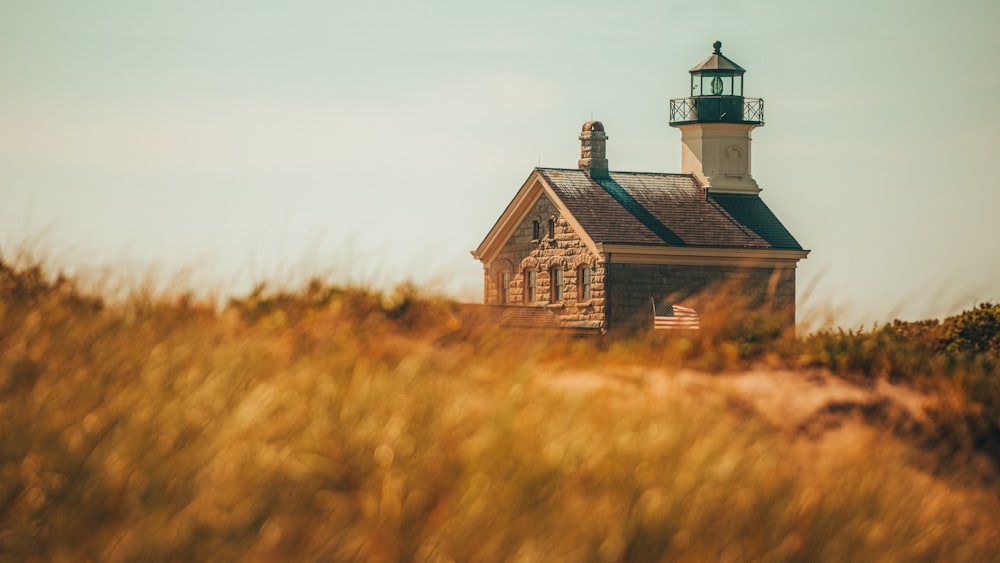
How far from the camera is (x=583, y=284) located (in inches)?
1297

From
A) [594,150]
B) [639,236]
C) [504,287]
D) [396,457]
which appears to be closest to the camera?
[396,457]

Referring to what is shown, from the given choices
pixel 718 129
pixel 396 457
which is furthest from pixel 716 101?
pixel 396 457

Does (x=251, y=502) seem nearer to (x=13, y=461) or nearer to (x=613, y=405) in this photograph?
(x=13, y=461)

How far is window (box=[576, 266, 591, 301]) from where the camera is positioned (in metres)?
32.7

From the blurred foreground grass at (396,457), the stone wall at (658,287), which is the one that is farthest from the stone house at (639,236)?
the blurred foreground grass at (396,457)

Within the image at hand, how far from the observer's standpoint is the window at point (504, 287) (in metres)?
35.8

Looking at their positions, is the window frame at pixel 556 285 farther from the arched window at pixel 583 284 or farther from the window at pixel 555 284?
the arched window at pixel 583 284

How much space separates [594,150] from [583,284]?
14.1ft

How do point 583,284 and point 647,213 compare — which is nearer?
point 583,284

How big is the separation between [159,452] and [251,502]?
66cm

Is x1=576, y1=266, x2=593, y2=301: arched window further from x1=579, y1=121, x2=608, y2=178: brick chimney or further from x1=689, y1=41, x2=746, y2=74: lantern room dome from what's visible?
x1=689, y1=41, x2=746, y2=74: lantern room dome

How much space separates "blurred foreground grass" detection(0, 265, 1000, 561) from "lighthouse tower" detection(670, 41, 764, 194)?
26679 mm

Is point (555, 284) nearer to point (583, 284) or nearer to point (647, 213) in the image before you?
point (583, 284)

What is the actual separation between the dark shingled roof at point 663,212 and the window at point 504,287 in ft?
11.9
